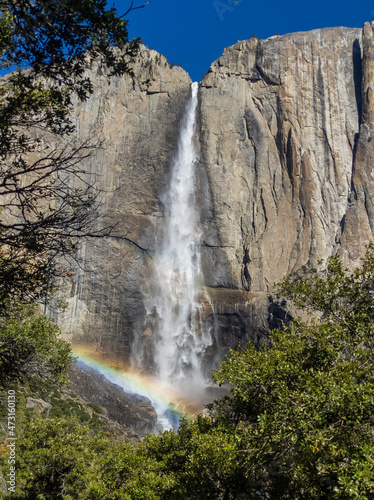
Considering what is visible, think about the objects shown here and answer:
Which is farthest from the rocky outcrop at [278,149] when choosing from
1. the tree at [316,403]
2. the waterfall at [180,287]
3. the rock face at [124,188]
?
the tree at [316,403]

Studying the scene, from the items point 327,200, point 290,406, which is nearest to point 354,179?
point 327,200

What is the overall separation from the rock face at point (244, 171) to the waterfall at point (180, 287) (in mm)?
1114

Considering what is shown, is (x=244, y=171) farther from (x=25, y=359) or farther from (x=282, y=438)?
(x=282, y=438)

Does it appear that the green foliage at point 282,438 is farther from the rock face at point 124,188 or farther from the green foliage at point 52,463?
the rock face at point 124,188

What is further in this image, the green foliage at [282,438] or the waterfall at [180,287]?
the waterfall at [180,287]

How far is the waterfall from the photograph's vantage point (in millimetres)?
48344

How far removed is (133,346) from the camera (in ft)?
161

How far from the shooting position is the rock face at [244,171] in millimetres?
50062

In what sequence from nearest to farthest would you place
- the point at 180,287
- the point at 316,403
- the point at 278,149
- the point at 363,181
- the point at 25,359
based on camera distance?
the point at 316,403
the point at 25,359
the point at 180,287
the point at 363,181
the point at 278,149

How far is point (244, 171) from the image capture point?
55156 millimetres

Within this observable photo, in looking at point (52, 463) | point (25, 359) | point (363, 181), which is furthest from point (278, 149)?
point (25, 359)

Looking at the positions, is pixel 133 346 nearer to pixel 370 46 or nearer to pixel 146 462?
pixel 146 462

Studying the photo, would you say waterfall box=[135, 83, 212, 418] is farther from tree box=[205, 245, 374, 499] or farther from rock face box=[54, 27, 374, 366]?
tree box=[205, 245, 374, 499]

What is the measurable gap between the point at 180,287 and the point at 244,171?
53.9ft
